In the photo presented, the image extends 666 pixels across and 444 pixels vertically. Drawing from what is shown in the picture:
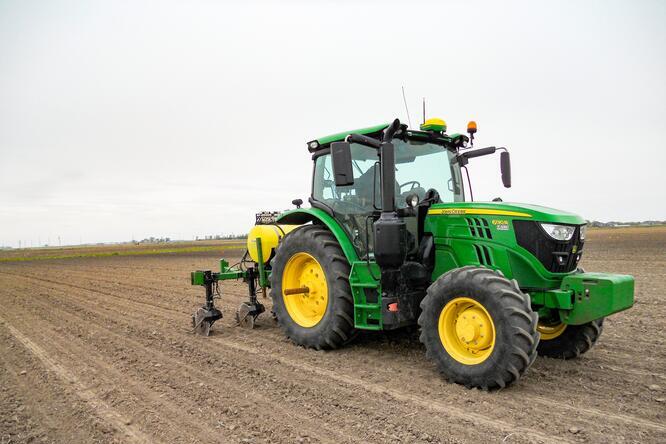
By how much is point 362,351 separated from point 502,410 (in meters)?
2.10

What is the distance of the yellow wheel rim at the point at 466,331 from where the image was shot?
158 inches

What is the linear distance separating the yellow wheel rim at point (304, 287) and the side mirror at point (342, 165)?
148 cm

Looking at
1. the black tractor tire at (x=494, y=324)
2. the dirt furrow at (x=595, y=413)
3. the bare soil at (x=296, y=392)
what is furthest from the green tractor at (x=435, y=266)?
the bare soil at (x=296, y=392)

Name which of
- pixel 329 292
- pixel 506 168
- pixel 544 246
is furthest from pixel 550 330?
pixel 329 292

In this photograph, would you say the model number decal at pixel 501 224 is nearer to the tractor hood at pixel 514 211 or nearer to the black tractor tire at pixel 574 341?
the tractor hood at pixel 514 211

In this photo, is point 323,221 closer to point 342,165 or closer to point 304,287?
point 304,287

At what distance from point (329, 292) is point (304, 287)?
2.00 ft

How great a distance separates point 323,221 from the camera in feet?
18.4

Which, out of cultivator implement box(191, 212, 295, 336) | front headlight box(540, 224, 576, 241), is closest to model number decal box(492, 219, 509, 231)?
front headlight box(540, 224, 576, 241)

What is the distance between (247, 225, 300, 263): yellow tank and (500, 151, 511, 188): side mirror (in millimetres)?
3166

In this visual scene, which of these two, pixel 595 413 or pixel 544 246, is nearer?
pixel 595 413

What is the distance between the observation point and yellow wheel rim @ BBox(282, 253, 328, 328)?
18.7 ft

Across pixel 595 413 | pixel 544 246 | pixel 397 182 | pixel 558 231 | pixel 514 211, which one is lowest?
pixel 595 413

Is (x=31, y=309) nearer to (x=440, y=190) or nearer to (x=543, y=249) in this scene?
(x=440, y=190)
